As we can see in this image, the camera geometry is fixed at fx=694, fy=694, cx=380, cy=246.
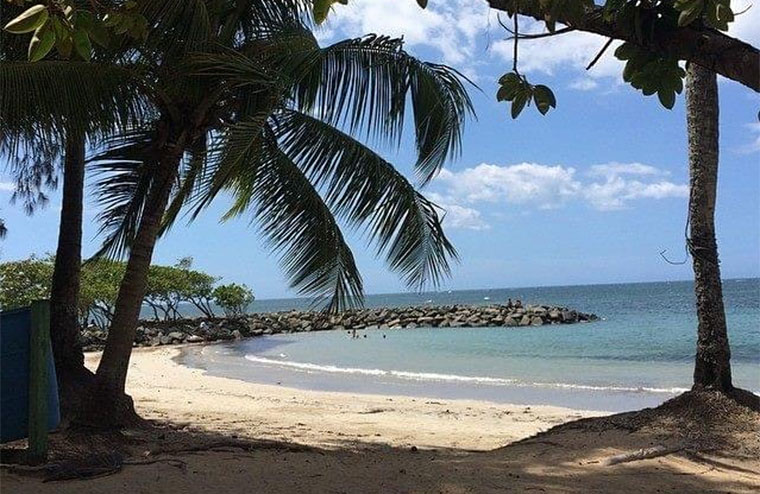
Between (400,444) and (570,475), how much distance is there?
2438mm

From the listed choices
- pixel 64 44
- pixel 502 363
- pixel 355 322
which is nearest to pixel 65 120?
pixel 64 44

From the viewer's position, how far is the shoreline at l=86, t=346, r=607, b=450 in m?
7.90

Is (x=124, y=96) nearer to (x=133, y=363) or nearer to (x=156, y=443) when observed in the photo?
(x=156, y=443)

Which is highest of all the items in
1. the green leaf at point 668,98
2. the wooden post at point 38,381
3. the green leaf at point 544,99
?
the green leaf at point 544,99

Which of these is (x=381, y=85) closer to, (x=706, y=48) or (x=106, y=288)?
(x=706, y=48)

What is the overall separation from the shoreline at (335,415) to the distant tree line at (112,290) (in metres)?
10.4

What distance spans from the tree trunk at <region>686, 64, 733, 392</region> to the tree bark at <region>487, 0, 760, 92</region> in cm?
515

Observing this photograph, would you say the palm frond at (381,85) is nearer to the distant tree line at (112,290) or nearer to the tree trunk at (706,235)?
the tree trunk at (706,235)

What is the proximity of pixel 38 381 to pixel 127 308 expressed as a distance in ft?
5.28

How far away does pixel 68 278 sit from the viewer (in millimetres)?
6957

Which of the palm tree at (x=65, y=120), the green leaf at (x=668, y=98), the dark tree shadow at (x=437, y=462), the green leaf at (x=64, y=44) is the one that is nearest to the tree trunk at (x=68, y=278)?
the palm tree at (x=65, y=120)

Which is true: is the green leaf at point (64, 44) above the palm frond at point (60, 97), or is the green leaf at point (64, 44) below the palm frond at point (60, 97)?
below

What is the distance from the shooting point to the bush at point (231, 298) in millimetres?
41875

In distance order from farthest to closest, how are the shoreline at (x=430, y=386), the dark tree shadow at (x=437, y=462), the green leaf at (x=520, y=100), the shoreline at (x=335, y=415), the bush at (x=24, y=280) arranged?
the bush at (x=24, y=280)
the shoreline at (x=430, y=386)
the shoreline at (x=335, y=415)
the dark tree shadow at (x=437, y=462)
the green leaf at (x=520, y=100)
